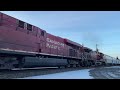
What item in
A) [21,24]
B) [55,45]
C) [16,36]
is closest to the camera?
[16,36]

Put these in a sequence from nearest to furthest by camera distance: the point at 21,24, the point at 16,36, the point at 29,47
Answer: the point at 16,36 → the point at 21,24 → the point at 29,47

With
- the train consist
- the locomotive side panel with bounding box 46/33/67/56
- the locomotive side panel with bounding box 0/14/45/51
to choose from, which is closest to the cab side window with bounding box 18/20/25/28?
the train consist

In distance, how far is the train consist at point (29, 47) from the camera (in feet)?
35.9

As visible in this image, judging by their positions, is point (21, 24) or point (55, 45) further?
point (55, 45)

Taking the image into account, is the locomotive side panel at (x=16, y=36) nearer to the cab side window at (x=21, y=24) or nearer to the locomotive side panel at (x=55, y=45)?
the cab side window at (x=21, y=24)

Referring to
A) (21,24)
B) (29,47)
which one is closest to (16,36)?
(21,24)

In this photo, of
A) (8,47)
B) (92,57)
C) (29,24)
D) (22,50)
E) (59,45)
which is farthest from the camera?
(92,57)

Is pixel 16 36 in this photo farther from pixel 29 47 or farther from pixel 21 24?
pixel 29 47

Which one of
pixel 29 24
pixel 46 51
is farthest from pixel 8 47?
pixel 46 51

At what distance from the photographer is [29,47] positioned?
13492 mm

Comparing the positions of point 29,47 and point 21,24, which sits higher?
point 21,24
